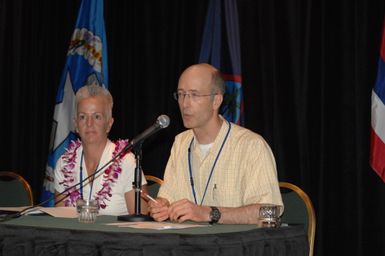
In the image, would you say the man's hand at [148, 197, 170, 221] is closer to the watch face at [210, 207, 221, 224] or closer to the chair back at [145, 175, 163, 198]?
the watch face at [210, 207, 221, 224]

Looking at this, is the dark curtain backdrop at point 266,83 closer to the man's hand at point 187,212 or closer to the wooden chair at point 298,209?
the wooden chair at point 298,209

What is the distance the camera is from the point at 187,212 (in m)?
2.85

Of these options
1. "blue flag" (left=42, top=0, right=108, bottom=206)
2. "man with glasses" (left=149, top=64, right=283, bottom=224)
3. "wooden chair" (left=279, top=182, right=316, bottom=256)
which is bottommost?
"wooden chair" (left=279, top=182, right=316, bottom=256)

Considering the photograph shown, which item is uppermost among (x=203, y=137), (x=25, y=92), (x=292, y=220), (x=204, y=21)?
(x=204, y=21)

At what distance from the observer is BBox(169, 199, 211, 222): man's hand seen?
112 inches

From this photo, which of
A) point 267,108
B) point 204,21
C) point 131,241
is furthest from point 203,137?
point 204,21

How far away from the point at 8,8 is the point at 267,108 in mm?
2940

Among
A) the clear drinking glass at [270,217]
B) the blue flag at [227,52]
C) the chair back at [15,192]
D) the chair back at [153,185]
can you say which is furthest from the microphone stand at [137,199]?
the blue flag at [227,52]

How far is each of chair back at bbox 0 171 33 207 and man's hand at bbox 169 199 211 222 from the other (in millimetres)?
1852

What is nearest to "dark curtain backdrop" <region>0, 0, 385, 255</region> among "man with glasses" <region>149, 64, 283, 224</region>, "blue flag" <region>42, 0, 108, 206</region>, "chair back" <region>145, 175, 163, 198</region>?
"blue flag" <region>42, 0, 108, 206</region>

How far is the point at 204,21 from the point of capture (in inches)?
224

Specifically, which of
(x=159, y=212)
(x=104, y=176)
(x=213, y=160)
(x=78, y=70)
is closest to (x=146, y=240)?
(x=159, y=212)

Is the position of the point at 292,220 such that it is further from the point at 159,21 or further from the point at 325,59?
the point at 159,21

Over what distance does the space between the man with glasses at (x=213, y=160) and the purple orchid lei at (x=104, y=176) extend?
1.22 feet
